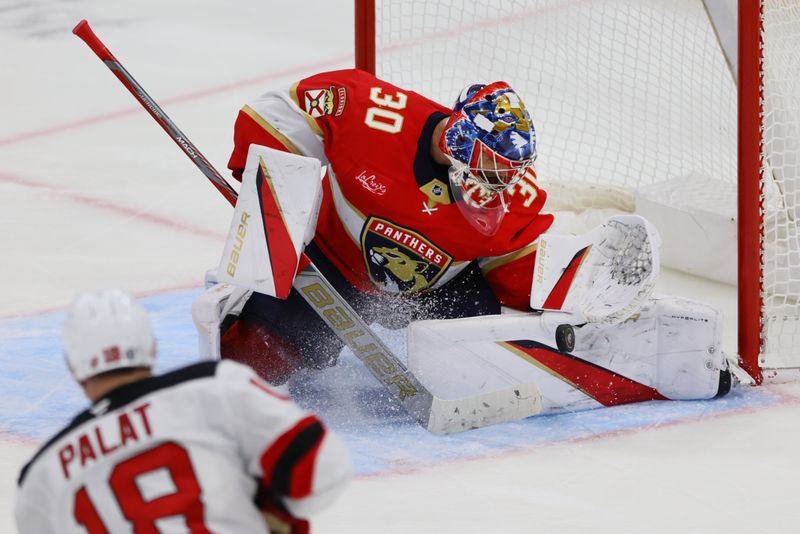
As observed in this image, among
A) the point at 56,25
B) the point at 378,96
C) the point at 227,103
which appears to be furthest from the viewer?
the point at 56,25

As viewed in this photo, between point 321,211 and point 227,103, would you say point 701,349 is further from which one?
point 227,103

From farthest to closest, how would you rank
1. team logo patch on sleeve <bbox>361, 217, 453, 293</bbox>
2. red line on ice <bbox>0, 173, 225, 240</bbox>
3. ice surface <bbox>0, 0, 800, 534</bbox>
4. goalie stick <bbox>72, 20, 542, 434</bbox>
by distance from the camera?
red line on ice <bbox>0, 173, 225, 240</bbox> → team logo patch on sleeve <bbox>361, 217, 453, 293</bbox> → goalie stick <bbox>72, 20, 542, 434</bbox> → ice surface <bbox>0, 0, 800, 534</bbox>

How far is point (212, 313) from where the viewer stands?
8.76 ft

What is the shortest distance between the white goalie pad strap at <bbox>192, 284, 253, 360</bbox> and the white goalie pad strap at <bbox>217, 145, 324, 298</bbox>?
0.14 m

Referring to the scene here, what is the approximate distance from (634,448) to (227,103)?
3013mm

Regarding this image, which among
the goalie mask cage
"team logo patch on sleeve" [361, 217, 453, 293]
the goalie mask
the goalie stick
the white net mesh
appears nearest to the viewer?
the goalie mask

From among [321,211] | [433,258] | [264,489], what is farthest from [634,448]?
[264,489]

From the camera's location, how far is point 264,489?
1523 millimetres

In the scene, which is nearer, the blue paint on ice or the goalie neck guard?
the goalie neck guard

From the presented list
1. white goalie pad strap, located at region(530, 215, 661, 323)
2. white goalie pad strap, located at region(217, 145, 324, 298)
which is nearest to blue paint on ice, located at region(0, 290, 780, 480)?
white goalie pad strap, located at region(530, 215, 661, 323)

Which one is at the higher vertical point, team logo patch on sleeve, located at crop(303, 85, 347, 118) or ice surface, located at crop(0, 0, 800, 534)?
team logo patch on sleeve, located at crop(303, 85, 347, 118)

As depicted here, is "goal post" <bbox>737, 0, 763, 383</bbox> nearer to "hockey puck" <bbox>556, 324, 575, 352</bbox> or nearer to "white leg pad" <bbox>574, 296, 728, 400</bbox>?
"white leg pad" <bbox>574, 296, 728, 400</bbox>

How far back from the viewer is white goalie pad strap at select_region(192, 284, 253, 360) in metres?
2.67

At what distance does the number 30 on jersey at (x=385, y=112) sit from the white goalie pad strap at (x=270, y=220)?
0.72 ft
